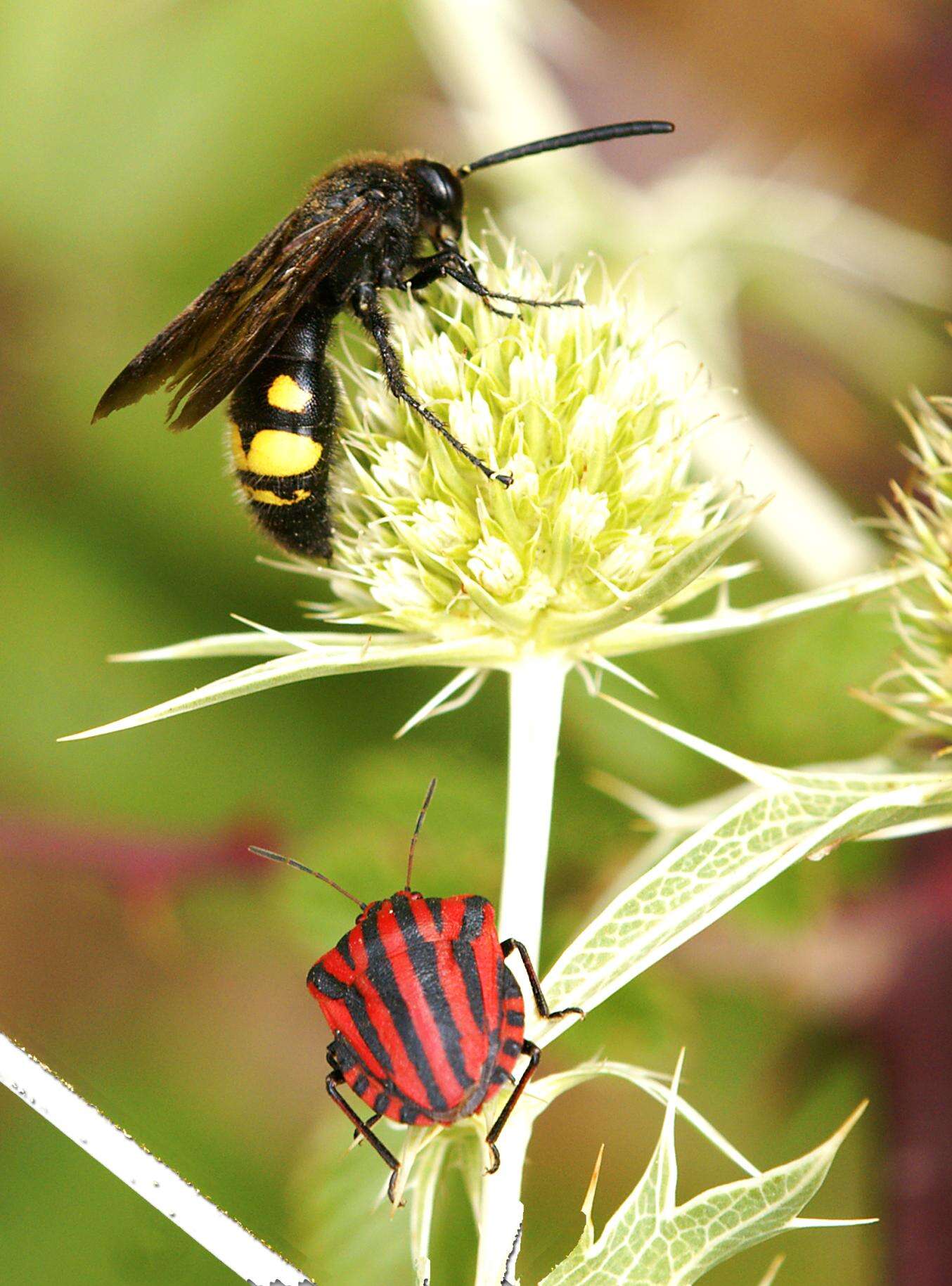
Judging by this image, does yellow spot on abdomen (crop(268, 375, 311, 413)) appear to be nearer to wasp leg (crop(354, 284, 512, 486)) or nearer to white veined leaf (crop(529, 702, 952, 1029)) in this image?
wasp leg (crop(354, 284, 512, 486))

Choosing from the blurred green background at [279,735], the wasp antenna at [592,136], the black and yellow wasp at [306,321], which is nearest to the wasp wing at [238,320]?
the black and yellow wasp at [306,321]

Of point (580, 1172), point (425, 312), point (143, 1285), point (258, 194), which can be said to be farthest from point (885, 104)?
point (143, 1285)

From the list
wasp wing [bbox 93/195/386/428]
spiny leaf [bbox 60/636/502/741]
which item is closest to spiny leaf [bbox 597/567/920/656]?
spiny leaf [bbox 60/636/502/741]

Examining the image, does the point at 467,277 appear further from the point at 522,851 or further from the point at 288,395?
the point at 522,851

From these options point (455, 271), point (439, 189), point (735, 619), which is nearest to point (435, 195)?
point (439, 189)

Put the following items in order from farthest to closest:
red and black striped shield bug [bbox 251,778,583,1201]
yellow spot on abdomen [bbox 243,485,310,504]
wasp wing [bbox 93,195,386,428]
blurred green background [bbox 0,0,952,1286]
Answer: blurred green background [bbox 0,0,952,1286], yellow spot on abdomen [bbox 243,485,310,504], wasp wing [bbox 93,195,386,428], red and black striped shield bug [bbox 251,778,583,1201]

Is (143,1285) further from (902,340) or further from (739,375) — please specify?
(902,340)

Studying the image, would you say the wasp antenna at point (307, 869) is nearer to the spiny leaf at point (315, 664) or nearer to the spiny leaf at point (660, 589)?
the spiny leaf at point (315, 664)
